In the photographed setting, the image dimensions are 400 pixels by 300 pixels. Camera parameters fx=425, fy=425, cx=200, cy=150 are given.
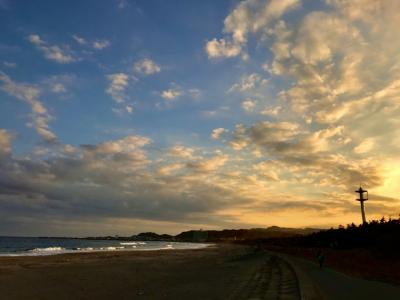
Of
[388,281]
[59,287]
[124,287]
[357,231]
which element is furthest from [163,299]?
[357,231]

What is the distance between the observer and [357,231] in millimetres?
70625

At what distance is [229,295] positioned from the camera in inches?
774

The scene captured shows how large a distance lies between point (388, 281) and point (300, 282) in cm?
528

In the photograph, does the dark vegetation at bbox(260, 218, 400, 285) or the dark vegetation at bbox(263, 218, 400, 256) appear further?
the dark vegetation at bbox(263, 218, 400, 256)

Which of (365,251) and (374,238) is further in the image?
(374,238)

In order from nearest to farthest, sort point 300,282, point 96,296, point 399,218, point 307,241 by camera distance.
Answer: point 96,296
point 300,282
point 399,218
point 307,241

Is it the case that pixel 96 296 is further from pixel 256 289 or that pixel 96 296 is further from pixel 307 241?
pixel 307 241

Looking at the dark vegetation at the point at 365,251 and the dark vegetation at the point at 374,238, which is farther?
the dark vegetation at the point at 374,238

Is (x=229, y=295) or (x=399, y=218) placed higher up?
(x=399, y=218)

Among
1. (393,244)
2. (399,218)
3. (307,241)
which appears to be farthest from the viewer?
(307,241)

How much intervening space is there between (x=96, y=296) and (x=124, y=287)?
12.6 feet

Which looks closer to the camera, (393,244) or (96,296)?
(96,296)

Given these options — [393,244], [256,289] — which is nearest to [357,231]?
[393,244]

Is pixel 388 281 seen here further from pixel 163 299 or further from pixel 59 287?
pixel 59 287
